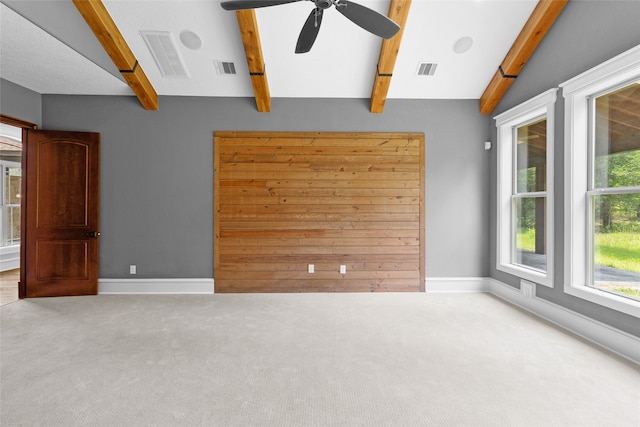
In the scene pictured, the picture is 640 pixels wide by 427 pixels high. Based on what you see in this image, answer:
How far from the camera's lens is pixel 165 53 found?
367 centimetres

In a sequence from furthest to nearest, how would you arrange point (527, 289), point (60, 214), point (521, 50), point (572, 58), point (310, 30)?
point (60, 214)
point (527, 289)
point (521, 50)
point (572, 58)
point (310, 30)

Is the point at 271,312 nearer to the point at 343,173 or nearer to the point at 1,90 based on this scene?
the point at 343,173

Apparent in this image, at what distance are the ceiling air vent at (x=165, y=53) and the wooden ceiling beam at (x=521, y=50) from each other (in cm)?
400

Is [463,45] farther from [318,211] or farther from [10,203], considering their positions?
[10,203]

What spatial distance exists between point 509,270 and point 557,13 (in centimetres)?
294

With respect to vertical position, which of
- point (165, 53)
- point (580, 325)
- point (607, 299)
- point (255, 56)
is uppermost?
point (165, 53)

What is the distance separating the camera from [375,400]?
6.21ft

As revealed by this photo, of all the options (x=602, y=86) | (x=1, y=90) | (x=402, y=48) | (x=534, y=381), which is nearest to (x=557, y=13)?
(x=602, y=86)

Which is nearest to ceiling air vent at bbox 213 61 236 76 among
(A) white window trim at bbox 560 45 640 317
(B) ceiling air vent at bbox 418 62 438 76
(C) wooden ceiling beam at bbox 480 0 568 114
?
(B) ceiling air vent at bbox 418 62 438 76

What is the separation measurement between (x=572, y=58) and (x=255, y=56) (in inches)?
130

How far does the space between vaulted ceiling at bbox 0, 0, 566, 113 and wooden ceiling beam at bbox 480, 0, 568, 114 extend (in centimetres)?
1

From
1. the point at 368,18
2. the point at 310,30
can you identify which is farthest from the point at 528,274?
the point at 310,30

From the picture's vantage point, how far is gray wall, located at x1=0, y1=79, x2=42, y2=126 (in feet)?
12.4

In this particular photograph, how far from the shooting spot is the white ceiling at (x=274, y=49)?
3.13 metres
